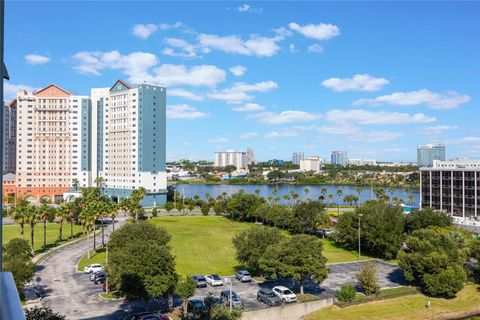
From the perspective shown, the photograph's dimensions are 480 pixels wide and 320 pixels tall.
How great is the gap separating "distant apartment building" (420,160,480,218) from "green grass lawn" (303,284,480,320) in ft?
155

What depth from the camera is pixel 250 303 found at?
116 ft

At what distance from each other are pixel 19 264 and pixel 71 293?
5.76m

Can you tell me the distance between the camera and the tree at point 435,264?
37906 mm

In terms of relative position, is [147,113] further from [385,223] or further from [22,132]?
[385,223]

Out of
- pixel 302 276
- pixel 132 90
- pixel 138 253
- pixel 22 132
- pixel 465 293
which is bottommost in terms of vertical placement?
pixel 465 293

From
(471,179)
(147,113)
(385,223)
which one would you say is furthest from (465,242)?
(147,113)

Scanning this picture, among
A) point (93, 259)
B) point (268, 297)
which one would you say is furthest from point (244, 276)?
point (93, 259)

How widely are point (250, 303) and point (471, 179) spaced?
2534 inches

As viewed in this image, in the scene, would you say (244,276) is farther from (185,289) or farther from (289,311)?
(185,289)

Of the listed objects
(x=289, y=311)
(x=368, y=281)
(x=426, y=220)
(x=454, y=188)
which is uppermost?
(x=454, y=188)

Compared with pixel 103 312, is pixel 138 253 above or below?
above

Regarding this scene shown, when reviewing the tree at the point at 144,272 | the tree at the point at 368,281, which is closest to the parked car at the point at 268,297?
the tree at the point at 144,272

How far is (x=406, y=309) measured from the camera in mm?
35406

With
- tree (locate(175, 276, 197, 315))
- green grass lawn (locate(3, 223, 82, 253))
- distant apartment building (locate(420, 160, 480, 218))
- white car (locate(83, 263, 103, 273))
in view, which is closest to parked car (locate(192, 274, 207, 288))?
tree (locate(175, 276, 197, 315))
